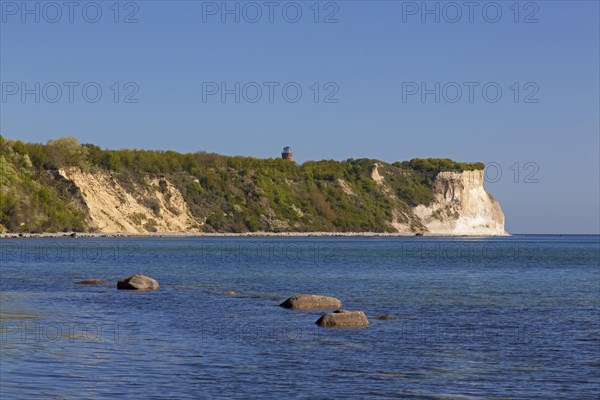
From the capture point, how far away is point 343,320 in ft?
92.5

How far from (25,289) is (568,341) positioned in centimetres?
2702

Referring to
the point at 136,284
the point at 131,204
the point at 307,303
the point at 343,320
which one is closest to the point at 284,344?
the point at 343,320

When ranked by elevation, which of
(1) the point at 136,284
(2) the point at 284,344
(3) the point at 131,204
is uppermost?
(3) the point at 131,204

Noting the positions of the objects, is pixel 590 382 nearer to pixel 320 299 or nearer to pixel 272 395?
pixel 272 395

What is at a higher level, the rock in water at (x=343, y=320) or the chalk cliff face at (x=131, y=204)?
the chalk cliff face at (x=131, y=204)

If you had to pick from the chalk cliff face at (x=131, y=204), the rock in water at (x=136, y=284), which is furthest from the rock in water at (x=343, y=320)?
the chalk cliff face at (x=131, y=204)

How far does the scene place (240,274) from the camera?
61562mm

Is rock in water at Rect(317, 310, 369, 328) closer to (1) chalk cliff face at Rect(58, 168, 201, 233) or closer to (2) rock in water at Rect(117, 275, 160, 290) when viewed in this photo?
(2) rock in water at Rect(117, 275, 160, 290)

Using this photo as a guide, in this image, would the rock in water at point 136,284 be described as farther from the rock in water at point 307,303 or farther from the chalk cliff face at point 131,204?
the chalk cliff face at point 131,204

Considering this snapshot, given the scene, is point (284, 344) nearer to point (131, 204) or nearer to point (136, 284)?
point (136, 284)

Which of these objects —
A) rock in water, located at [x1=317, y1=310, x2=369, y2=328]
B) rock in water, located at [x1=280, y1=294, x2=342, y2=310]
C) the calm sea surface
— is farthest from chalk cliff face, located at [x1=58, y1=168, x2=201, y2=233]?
rock in water, located at [x1=317, y1=310, x2=369, y2=328]

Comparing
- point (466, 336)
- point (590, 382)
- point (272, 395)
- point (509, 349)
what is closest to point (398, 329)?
point (466, 336)

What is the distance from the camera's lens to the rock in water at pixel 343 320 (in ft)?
92.5

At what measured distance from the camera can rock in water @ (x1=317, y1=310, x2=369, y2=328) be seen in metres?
28.2
